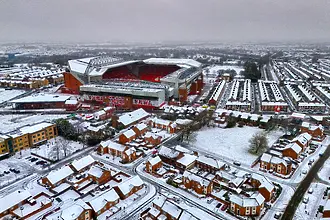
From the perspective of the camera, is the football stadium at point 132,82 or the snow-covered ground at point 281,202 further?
the football stadium at point 132,82

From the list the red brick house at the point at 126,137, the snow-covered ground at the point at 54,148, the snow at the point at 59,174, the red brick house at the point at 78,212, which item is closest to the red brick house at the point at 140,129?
the red brick house at the point at 126,137

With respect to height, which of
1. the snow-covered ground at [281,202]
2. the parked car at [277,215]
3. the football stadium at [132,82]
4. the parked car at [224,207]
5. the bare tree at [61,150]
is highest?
the football stadium at [132,82]

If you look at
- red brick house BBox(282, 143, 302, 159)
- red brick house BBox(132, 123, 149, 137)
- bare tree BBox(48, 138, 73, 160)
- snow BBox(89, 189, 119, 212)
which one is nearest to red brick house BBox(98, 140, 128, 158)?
bare tree BBox(48, 138, 73, 160)

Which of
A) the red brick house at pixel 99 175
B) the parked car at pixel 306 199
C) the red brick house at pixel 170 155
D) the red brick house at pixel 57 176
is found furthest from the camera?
the red brick house at pixel 170 155

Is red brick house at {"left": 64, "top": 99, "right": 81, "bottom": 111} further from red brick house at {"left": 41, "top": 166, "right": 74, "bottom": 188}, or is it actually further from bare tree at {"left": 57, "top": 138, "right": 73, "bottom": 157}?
red brick house at {"left": 41, "top": 166, "right": 74, "bottom": 188}

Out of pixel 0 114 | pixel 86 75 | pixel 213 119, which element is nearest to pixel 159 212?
pixel 213 119

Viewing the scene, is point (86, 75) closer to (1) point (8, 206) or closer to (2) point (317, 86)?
(1) point (8, 206)

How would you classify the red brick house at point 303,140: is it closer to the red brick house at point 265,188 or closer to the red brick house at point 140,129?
the red brick house at point 265,188
